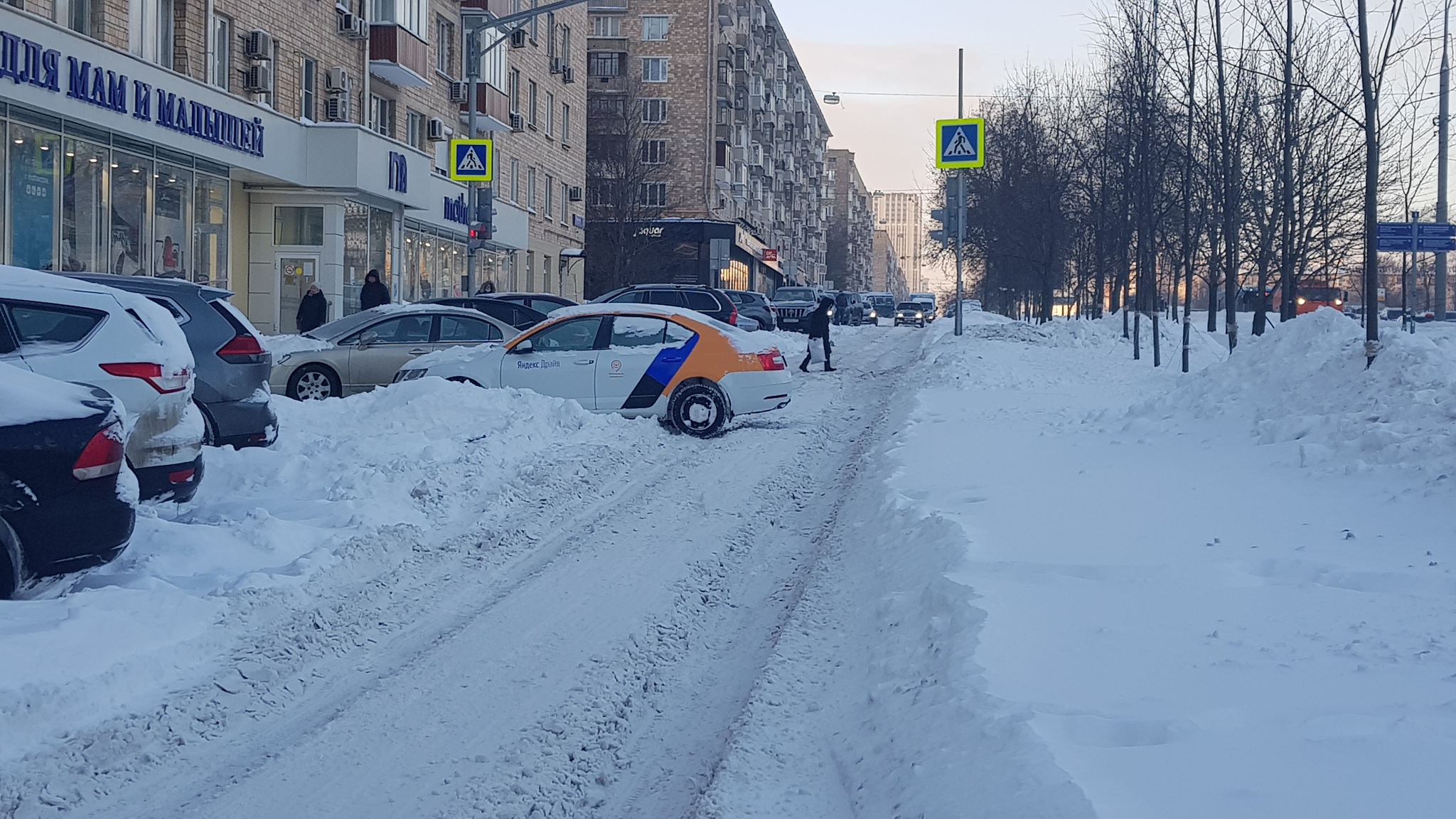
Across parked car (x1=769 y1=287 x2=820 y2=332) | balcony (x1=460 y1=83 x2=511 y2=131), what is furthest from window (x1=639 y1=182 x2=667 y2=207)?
balcony (x1=460 y1=83 x2=511 y2=131)

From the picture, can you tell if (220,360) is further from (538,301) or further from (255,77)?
(255,77)

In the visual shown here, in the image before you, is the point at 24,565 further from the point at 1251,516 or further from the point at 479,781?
the point at 1251,516

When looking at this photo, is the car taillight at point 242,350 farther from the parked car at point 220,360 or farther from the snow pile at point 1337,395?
the snow pile at point 1337,395

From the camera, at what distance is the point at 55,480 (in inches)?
232

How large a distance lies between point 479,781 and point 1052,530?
13.6 ft

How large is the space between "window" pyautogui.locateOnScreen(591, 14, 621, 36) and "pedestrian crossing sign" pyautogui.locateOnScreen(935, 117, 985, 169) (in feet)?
151

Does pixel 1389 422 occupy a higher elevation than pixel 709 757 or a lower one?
higher

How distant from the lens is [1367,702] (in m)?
4.30

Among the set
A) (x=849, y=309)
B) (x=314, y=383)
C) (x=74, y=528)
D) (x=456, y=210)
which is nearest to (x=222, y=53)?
(x=456, y=210)

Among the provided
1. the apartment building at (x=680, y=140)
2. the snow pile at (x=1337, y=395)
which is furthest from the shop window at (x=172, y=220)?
the apartment building at (x=680, y=140)

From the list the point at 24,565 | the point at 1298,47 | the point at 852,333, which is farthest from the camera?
the point at 852,333

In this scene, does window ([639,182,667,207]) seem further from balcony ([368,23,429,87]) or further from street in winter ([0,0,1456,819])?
street in winter ([0,0,1456,819])

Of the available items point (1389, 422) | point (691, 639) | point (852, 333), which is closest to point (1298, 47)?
point (1389, 422)

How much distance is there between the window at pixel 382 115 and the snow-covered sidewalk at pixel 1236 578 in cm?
2378
